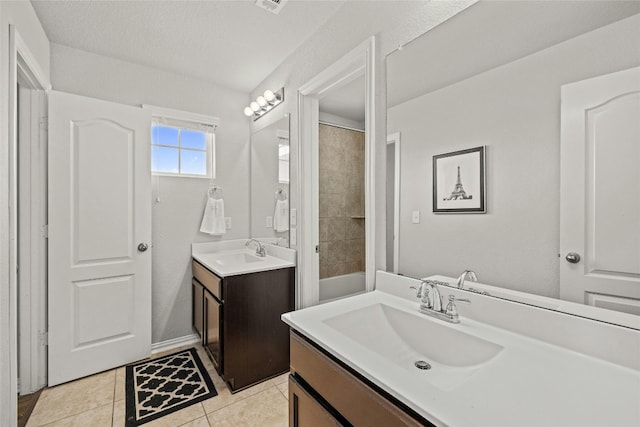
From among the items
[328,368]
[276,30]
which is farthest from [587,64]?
[276,30]

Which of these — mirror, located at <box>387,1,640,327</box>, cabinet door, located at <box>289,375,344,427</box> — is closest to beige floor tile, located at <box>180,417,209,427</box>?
cabinet door, located at <box>289,375,344,427</box>

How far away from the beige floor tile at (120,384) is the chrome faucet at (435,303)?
80.5 inches

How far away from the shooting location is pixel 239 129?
2.96 meters

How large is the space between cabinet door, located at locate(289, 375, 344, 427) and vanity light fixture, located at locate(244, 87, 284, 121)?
2.13m

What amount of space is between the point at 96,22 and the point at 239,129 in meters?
1.31

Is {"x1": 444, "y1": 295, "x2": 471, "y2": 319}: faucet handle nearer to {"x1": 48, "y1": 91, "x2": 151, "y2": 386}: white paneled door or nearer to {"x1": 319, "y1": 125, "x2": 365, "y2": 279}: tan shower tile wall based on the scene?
{"x1": 319, "y1": 125, "x2": 365, "y2": 279}: tan shower tile wall

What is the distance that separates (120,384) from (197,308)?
0.71 metres

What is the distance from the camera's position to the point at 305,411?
3.24 feet

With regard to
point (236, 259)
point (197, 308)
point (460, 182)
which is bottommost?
point (197, 308)

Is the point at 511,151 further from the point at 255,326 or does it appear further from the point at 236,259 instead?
the point at 236,259

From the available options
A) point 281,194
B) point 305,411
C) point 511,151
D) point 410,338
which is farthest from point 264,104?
point 305,411

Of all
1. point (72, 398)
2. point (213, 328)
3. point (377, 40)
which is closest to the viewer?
point (377, 40)

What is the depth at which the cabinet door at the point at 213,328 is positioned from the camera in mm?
1951

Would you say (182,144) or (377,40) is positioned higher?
(377,40)
